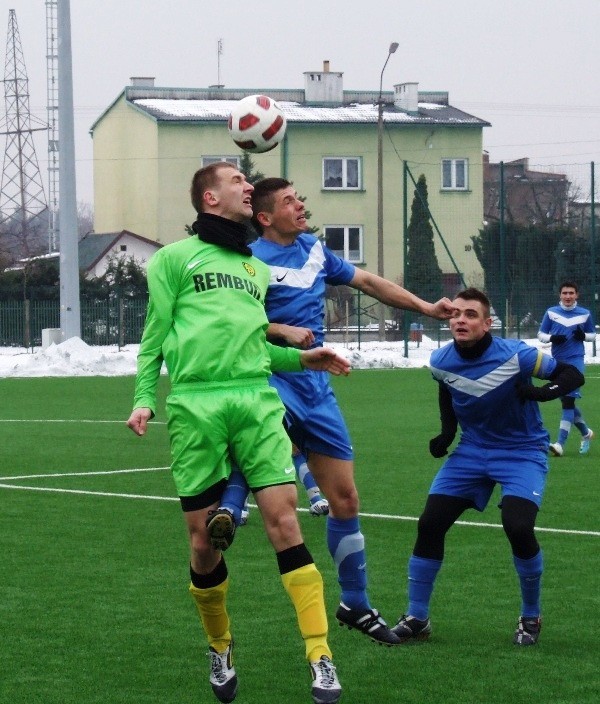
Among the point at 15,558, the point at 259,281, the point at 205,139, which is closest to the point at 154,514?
the point at 15,558

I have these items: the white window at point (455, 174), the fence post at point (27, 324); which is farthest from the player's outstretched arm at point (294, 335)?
the white window at point (455, 174)

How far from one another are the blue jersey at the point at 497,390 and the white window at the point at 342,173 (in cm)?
5222

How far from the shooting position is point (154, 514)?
35.6 ft

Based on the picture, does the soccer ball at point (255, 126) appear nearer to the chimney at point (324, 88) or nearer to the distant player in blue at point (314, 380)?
the distant player in blue at point (314, 380)

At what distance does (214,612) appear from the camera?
5.72 m

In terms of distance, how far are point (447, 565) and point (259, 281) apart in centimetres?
309

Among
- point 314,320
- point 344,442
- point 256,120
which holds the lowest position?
point 344,442

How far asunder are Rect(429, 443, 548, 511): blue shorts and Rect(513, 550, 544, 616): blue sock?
0.31m

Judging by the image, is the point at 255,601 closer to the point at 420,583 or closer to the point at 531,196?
the point at 420,583

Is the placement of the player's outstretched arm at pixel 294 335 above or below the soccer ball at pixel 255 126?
below

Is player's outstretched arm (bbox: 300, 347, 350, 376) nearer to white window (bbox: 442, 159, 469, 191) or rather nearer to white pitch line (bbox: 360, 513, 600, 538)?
white pitch line (bbox: 360, 513, 600, 538)

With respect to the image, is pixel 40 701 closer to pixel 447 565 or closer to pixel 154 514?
pixel 447 565

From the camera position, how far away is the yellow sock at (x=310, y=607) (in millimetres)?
5379

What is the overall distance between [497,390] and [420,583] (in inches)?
38.6
